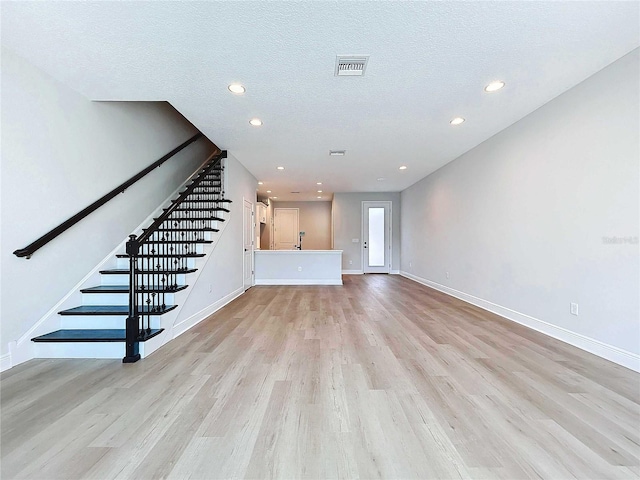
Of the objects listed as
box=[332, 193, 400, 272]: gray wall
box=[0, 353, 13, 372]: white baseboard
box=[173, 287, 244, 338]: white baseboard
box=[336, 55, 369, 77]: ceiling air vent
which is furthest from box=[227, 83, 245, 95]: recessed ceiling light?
box=[332, 193, 400, 272]: gray wall

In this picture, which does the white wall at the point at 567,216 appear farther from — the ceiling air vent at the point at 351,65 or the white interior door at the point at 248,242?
the white interior door at the point at 248,242

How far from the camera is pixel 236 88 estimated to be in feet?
9.13

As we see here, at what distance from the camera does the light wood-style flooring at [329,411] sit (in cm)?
128

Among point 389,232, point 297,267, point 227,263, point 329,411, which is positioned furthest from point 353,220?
point 329,411

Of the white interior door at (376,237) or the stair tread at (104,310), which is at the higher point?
the white interior door at (376,237)

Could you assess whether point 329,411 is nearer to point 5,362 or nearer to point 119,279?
point 5,362

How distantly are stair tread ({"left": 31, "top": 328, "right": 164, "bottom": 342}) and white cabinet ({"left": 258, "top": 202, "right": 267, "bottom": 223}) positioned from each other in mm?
6450


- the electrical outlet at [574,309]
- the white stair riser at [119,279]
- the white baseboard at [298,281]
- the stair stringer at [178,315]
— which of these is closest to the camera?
the stair stringer at [178,315]

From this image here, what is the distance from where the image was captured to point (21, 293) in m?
2.36

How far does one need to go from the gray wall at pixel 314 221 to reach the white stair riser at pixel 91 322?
27.9 ft

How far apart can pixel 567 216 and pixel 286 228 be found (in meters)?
9.09

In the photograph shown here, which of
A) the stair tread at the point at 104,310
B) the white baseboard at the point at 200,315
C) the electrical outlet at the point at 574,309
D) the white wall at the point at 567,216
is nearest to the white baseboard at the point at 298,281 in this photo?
the white baseboard at the point at 200,315

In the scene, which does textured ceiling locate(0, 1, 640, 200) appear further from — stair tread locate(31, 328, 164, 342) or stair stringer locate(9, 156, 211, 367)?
stair tread locate(31, 328, 164, 342)

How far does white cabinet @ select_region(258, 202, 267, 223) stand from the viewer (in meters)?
8.99
